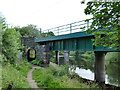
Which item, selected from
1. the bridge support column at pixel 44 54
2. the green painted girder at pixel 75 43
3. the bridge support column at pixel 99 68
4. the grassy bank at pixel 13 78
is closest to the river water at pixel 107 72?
the bridge support column at pixel 99 68

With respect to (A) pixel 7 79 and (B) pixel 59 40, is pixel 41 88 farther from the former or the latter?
(B) pixel 59 40

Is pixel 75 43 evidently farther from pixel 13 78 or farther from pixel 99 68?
pixel 13 78

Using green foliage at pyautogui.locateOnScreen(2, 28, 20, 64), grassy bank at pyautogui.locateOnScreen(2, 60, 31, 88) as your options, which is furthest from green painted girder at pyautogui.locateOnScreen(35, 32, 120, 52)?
grassy bank at pyautogui.locateOnScreen(2, 60, 31, 88)

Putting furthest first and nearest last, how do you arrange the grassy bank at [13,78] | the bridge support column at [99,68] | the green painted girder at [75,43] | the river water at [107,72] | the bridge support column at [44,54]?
1. the bridge support column at [44,54]
2. the river water at [107,72]
3. the bridge support column at [99,68]
4. the green painted girder at [75,43]
5. the grassy bank at [13,78]

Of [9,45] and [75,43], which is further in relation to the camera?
[75,43]

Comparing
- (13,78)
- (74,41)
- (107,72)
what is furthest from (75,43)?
(13,78)

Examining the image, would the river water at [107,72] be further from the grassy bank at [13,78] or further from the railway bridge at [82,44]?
the grassy bank at [13,78]

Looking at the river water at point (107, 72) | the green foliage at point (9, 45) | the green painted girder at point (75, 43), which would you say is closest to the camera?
the green foliage at point (9, 45)

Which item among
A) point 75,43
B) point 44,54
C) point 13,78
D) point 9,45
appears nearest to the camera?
point 13,78

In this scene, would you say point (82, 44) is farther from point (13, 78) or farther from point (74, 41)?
point (13, 78)

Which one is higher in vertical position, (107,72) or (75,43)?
(75,43)

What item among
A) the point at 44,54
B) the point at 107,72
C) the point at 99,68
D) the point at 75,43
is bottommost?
the point at 107,72

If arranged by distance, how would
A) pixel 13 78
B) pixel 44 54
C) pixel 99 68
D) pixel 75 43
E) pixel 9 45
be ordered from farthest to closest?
pixel 44 54
pixel 75 43
pixel 99 68
pixel 9 45
pixel 13 78

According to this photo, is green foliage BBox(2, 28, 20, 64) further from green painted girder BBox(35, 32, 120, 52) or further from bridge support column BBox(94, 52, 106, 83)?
bridge support column BBox(94, 52, 106, 83)
